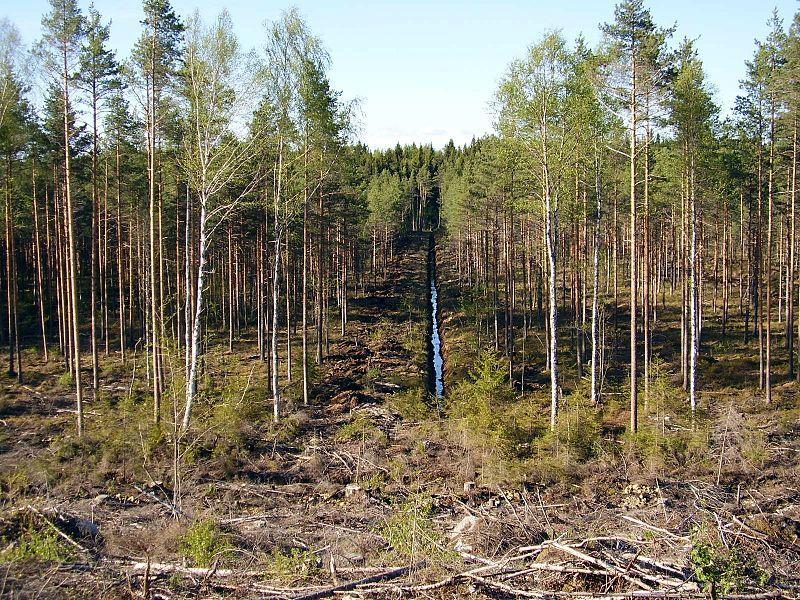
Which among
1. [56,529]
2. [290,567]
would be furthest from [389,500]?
[56,529]

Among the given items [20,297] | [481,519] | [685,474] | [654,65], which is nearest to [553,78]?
[654,65]

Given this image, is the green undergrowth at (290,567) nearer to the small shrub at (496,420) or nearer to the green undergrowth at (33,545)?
the green undergrowth at (33,545)

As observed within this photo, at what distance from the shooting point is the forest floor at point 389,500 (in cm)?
759

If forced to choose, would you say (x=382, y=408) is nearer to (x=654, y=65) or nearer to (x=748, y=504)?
(x=748, y=504)

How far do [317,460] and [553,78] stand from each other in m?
14.4

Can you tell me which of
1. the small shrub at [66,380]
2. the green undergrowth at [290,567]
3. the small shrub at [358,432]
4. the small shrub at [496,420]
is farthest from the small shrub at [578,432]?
the small shrub at [66,380]

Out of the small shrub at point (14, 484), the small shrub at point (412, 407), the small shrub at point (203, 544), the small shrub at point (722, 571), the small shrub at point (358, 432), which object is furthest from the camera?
the small shrub at point (412, 407)

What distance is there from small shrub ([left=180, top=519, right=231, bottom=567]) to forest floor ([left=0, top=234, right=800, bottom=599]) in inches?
1.6

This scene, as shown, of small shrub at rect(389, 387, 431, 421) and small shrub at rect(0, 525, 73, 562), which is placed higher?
small shrub at rect(0, 525, 73, 562)

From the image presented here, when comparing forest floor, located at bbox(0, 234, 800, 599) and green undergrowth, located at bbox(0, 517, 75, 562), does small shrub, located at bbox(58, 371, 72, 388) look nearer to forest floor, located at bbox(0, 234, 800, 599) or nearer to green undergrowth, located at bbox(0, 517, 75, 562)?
forest floor, located at bbox(0, 234, 800, 599)

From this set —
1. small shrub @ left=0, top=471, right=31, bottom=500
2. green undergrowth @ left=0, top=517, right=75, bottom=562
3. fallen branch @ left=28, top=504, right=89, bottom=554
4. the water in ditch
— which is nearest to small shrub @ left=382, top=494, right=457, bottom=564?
fallen branch @ left=28, top=504, right=89, bottom=554

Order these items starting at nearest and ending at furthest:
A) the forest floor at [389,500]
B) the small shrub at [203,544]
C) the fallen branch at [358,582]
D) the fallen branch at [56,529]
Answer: the fallen branch at [358,582] < the forest floor at [389,500] < the small shrub at [203,544] < the fallen branch at [56,529]

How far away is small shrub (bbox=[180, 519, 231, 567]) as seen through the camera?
838cm

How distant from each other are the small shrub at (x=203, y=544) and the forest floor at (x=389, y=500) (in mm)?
42
